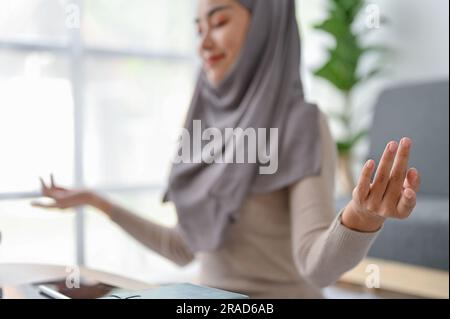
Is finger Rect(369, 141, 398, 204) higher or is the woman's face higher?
the woman's face

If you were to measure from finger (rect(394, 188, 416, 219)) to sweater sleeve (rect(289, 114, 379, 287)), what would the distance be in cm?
14

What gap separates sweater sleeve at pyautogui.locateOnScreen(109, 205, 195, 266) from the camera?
49.1 inches

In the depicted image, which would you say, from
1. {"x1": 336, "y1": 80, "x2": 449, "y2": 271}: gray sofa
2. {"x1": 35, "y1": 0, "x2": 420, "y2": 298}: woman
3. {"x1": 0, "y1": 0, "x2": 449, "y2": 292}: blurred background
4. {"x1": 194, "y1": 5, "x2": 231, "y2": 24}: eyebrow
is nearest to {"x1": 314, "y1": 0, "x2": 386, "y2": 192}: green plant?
{"x1": 0, "y1": 0, "x2": 449, "y2": 292}: blurred background

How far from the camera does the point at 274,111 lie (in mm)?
1132

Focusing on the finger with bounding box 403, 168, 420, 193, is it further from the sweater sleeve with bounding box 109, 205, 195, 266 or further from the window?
the window

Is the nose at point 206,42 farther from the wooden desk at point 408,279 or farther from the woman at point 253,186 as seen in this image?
the wooden desk at point 408,279

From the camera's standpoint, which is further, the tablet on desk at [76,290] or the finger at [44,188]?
the finger at [44,188]

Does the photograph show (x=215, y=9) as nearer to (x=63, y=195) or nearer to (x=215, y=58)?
(x=215, y=58)

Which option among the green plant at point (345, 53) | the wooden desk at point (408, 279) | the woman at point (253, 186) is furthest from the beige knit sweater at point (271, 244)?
the green plant at point (345, 53)

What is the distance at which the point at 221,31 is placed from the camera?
1.13m

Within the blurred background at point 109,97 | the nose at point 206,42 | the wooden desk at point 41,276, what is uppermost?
the blurred background at point 109,97

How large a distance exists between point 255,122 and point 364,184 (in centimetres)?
49

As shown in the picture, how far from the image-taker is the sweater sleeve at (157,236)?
1248mm

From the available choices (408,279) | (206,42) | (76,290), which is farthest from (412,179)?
(408,279)
